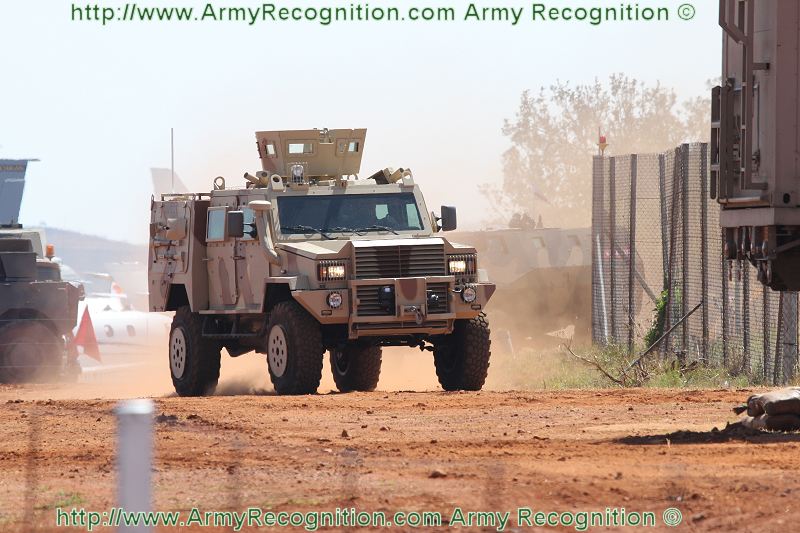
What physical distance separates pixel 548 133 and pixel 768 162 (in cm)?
4859

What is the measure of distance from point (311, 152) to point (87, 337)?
24.6 ft

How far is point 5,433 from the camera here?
41.8 feet

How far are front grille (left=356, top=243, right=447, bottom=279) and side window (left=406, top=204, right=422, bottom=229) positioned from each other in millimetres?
1111

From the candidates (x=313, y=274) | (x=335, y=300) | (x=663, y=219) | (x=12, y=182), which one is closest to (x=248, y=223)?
(x=313, y=274)

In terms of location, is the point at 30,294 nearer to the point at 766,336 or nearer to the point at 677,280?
the point at 677,280

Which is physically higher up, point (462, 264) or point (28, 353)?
point (462, 264)

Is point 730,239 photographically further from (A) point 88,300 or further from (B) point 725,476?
(A) point 88,300

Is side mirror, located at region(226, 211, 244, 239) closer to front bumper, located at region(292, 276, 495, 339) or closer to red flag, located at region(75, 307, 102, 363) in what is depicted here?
front bumper, located at region(292, 276, 495, 339)

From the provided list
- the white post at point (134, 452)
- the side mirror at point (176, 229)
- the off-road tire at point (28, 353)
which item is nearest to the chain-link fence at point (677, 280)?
the side mirror at point (176, 229)

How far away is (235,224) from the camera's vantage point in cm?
1744

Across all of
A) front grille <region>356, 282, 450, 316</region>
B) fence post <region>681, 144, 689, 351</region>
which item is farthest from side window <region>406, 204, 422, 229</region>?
fence post <region>681, 144, 689, 351</region>

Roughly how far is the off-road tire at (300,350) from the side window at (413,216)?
1.80 meters

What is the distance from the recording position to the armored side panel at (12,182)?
27672 mm

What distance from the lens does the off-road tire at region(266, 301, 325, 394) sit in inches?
651
